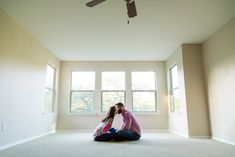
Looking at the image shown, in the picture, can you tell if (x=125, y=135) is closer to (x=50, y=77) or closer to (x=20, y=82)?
(x=20, y=82)

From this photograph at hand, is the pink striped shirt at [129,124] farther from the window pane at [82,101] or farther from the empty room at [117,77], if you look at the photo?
the window pane at [82,101]

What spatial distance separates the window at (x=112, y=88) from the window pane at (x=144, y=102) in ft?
1.49

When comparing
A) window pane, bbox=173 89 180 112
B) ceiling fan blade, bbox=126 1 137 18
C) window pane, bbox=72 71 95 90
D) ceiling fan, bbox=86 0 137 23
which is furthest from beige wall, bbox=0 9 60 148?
window pane, bbox=173 89 180 112

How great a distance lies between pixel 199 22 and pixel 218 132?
244 cm

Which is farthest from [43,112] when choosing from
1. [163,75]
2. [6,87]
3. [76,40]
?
[163,75]

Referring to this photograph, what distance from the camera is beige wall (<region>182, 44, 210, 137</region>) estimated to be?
4.34 metres

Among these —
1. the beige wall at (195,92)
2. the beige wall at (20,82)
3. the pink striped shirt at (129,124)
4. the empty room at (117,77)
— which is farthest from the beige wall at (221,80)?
the beige wall at (20,82)

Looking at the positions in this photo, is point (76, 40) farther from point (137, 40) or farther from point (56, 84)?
point (56, 84)

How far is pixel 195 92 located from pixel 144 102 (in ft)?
6.41

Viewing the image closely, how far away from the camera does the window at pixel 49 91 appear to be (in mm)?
5184

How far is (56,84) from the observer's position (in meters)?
5.86

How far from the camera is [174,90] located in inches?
219

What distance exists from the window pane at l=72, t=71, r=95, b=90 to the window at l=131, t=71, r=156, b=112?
4.76 feet

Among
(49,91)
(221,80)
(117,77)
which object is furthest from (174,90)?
(49,91)
